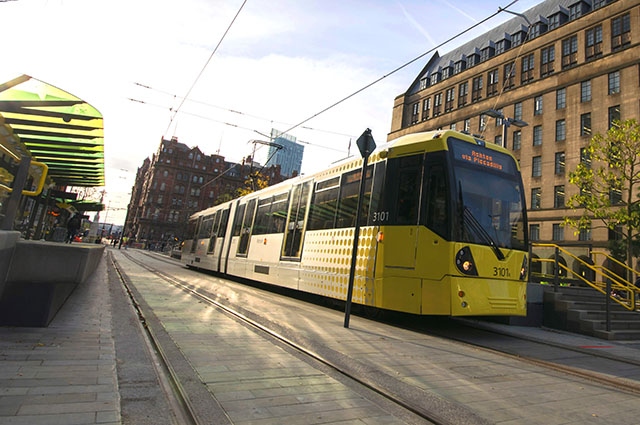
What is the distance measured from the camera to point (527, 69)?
3931 cm

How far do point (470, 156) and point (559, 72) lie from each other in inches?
1450

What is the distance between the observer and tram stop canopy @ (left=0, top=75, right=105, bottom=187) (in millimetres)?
5238

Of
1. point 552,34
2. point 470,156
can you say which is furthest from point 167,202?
point 470,156

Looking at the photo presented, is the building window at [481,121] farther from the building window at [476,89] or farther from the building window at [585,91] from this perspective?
the building window at [585,91]

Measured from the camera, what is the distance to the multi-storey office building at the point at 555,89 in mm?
31812

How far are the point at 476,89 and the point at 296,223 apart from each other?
40.8m

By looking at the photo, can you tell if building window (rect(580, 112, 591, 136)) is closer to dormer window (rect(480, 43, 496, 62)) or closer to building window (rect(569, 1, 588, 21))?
building window (rect(569, 1, 588, 21))

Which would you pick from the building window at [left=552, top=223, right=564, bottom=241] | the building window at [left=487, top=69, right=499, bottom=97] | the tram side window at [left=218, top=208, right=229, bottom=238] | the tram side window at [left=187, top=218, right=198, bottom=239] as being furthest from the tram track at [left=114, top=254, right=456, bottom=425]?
the building window at [left=487, top=69, right=499, bottom=97]

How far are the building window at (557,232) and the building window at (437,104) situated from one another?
20573 millimetres

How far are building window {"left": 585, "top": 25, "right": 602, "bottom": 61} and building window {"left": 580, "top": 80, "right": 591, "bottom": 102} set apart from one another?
2227 millimetres

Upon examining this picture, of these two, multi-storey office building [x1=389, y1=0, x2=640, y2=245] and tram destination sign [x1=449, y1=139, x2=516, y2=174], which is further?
multi-storey office building [x1=389, y1=0, x2=640, y2=245]

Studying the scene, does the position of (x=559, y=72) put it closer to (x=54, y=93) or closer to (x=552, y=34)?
(x=552, y=34)

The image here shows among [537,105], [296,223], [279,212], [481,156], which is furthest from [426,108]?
[481,156]

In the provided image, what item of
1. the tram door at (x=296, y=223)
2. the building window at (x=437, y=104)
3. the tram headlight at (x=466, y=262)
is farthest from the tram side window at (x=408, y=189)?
the building window at (x=437, y=104)
